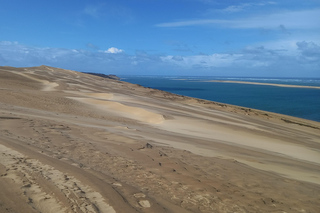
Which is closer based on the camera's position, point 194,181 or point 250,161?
point 194,181

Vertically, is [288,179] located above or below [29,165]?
below

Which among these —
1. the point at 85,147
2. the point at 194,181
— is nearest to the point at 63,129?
the point at 85,147

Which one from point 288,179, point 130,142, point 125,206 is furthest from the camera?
point 130,142

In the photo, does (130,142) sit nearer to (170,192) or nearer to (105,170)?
(105,170)

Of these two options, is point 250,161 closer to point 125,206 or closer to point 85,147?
point 85,147

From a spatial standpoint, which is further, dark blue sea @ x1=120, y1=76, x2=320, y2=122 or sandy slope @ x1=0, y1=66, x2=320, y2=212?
dark blue sea @ x1=120, y1=76, x2=320, y2=122

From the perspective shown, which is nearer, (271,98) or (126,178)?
(126,178)

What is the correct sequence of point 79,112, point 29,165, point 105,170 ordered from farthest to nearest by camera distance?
point 79,112 → point 105,170 → point 29,165

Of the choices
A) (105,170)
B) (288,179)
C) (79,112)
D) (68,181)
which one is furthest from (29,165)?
(79,112)

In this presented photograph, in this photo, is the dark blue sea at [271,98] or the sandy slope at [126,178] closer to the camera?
the sandy slope at [126,178]
